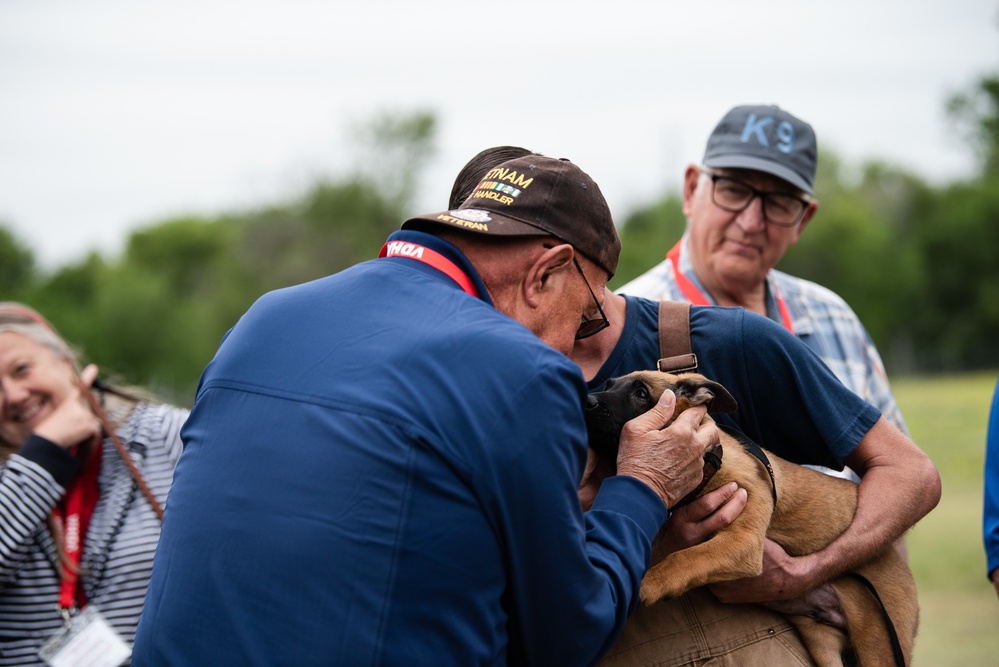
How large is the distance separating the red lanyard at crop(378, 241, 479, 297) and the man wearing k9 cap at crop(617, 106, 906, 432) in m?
2.50

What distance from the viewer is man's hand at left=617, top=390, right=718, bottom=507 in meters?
3.10

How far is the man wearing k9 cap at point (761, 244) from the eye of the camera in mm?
5227

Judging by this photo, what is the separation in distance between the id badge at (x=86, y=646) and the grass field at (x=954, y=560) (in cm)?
670

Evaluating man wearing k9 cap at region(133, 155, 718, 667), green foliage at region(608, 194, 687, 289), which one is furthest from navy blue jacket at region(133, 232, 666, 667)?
green foliage at region(608, 194, 687, 289)

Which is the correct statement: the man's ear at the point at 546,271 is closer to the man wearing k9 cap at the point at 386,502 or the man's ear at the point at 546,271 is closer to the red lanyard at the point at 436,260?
the red lanyard at the point at 436,260

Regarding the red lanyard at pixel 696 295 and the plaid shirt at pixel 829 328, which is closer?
the plaid shirt at pixel 829 328

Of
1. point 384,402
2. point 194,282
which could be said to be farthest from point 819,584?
point 194,282

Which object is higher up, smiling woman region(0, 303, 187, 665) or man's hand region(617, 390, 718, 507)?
man's hand region(617, 390, 718, 507)

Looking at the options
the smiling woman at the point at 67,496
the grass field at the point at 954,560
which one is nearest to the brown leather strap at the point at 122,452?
the smiling woman at the point at 67,496

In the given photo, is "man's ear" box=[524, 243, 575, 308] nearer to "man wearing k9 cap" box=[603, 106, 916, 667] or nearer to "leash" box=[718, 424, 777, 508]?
"leash" box=[718, 424, 777, 508]

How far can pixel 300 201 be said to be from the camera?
203ft

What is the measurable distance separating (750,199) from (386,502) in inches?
145

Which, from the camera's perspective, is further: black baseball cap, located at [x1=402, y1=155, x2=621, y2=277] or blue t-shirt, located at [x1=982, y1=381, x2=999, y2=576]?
blue t-shirt, located at [x1=982, y1=381, x2=999, y2=576]

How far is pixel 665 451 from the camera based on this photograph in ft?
10.3
